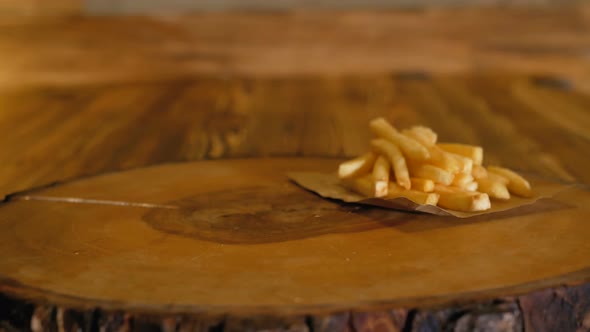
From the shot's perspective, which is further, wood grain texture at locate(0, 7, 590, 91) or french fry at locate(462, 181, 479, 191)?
wood grain texture at locate(0, 7, 590, 91)

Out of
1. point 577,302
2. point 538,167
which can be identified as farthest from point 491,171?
point 538,167

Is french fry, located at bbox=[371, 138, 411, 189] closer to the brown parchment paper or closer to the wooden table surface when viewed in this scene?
the brown parchment paper

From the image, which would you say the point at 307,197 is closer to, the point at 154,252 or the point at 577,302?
the point at 154,252

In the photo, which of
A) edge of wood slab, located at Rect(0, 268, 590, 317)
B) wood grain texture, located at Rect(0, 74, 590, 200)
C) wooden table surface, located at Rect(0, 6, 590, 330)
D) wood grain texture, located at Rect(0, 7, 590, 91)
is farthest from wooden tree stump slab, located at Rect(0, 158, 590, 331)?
wood grain texture, located at Rect(0, 7, 590, 91)

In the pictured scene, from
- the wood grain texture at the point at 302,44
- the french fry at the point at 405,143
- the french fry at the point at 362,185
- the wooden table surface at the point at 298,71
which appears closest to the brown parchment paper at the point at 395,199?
the french fry at the point at 362,185

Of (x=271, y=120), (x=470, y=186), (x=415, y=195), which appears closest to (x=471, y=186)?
(x=470, y=186)

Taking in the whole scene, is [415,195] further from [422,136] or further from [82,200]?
[82,200]
